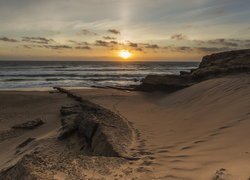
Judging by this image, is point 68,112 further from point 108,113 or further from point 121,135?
point 121,135

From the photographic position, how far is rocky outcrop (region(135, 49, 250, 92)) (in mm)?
16128

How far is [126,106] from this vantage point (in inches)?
613

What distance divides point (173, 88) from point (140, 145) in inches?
481

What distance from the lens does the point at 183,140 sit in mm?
7078

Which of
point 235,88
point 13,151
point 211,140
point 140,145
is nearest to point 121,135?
point 140,145

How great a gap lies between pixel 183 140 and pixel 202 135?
425mm

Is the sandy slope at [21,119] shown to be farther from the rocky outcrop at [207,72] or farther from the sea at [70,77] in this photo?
the sea at [70,77]

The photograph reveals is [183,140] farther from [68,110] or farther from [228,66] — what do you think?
[228,66]

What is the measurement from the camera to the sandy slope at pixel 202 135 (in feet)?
15.4

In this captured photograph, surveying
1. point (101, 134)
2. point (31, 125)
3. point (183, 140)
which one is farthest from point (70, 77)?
point (183, 140)

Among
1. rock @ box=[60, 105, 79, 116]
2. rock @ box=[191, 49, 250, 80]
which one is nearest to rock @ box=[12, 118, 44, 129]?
rock @ box=[60, 105, 79, 116]

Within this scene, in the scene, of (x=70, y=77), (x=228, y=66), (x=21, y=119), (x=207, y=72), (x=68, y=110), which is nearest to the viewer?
(x=68, y=110)

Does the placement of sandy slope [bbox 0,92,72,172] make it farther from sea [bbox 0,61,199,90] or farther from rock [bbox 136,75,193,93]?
sea [bbox 0,61,199,90]

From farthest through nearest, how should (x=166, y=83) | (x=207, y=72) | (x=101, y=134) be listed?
(x=166, y=83) < (x=207, y=72) < (x=101, y=134)
